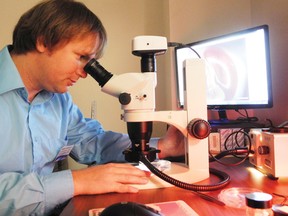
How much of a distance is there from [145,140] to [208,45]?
2.63 feet

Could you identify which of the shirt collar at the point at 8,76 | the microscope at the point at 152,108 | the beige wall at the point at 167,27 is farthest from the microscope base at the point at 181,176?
the beige wall at the point at 167,27

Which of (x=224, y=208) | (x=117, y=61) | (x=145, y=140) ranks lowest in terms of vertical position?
(x=224, y=208)

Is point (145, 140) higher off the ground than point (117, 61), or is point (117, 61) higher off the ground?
point (117, 61)

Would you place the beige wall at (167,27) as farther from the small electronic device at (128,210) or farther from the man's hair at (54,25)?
the small electronic device at (128,210)

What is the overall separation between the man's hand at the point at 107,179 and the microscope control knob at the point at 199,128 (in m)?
0.20

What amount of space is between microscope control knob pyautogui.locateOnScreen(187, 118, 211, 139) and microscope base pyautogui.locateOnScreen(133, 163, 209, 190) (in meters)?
0.11

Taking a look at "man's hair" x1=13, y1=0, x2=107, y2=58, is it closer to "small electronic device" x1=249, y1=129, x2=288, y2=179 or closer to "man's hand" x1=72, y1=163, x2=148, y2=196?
"man's hand" x1=72, y1=163, x2=148, y2=196

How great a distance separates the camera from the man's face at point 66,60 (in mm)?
885

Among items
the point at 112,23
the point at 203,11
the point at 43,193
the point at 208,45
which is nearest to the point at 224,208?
the point at 43,193

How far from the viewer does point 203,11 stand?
5.52 ft

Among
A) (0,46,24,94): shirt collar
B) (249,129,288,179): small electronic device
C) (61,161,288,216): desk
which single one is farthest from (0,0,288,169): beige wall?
(0,46,24,94): shirt collar

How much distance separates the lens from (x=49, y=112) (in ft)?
3.42

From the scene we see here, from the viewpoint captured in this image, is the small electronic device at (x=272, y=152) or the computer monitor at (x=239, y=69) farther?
the computer monitor at (x=239, y=69)

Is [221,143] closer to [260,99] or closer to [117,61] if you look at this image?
[260,99]
